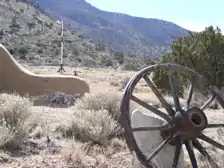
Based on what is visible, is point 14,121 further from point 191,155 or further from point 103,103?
point 191,155

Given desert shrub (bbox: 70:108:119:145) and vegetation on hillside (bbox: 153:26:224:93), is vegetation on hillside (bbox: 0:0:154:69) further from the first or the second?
desert shrub (bbox: 70:108:119:145)

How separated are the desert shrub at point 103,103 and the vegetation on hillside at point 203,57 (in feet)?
22.3

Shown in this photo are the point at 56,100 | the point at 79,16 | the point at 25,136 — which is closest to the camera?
the point at 25,136

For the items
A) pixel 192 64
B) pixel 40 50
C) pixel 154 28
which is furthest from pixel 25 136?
pixel 154 28

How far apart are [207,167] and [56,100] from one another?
779 centimetres

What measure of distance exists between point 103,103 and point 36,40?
5262cm

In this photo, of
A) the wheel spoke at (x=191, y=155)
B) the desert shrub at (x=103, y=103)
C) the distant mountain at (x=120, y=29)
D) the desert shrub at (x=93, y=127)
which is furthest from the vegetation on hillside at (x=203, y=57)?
the distant mountain at (x=120, y=29)

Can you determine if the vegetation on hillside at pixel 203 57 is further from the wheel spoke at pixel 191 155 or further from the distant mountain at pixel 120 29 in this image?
the distant mountain at pixel 120 29

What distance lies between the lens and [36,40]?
6291cm

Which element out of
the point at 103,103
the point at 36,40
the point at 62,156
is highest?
the point at 103,103

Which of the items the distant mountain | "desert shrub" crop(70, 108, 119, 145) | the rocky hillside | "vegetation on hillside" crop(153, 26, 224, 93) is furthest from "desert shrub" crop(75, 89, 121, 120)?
the distant mountain

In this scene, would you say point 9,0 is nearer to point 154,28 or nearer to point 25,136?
point 25,136

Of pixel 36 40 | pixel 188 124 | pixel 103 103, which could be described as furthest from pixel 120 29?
pixel 188 124

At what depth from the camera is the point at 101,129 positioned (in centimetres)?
922
